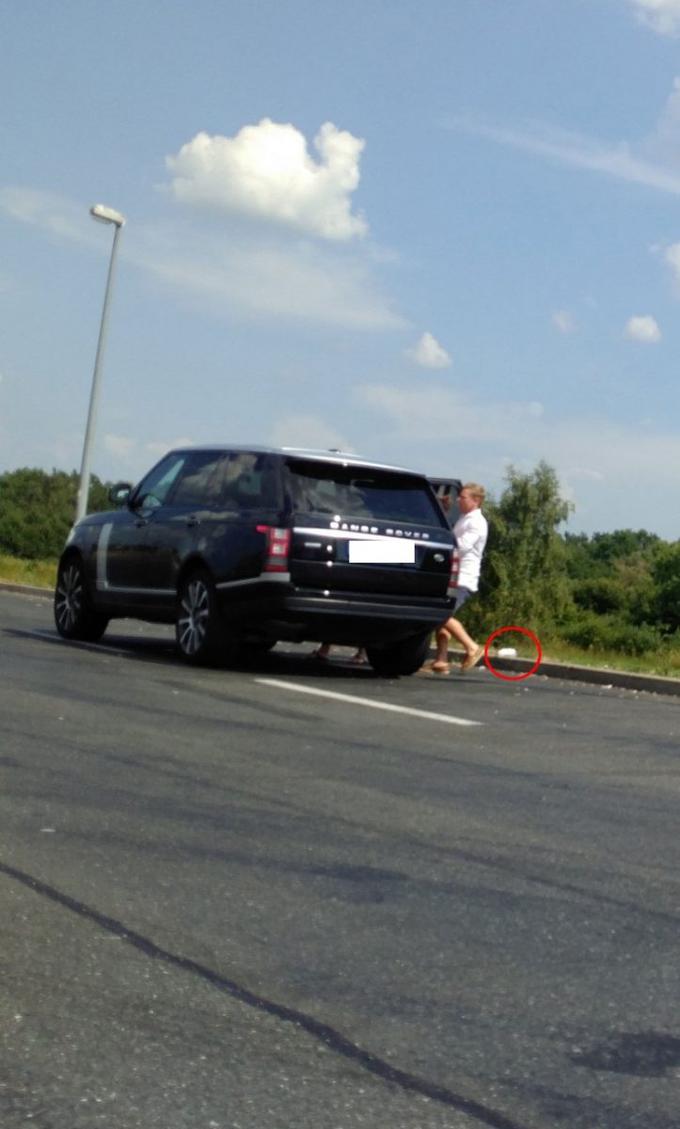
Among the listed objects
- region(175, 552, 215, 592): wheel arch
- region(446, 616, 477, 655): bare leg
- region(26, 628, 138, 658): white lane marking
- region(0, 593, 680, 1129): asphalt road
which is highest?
region(175, 552, 215, 592): wheel arch

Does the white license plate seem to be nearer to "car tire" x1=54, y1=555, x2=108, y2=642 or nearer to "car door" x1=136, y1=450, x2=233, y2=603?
"car door" x1=136, y1=450, x2=233, y2=603

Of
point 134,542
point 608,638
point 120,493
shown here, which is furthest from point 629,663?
point 608,638

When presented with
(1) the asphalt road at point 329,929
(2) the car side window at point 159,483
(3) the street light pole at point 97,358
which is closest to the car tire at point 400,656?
(2) the car side window at point 159,483

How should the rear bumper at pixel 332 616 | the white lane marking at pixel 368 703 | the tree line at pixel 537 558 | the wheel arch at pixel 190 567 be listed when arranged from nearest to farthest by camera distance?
the white lane marking at pixel 368 703
the rear bumper at pixel 332 616
the wheel arch at pixel 190 567
the tree line at pixel 537 558

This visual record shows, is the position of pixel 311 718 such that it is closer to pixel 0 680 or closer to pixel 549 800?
pixel 0 680

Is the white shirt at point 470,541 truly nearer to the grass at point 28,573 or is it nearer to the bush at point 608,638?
the bush at point 608,638

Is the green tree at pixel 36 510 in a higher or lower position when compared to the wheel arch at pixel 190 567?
higher

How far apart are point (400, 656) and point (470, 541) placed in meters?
1.47

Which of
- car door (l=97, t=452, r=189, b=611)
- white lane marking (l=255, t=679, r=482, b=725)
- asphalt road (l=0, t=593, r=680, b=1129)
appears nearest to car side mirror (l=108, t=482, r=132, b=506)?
car door (l=97, t=452, r=189, b=611)

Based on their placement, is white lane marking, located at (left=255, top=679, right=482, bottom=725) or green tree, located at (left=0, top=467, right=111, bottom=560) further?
green tree, located at (left=0, top=467, right=111, bottom=560)

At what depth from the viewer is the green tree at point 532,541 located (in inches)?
4094

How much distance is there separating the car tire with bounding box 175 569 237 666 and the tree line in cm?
5557

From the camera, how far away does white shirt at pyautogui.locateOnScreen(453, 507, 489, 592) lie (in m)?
15.8

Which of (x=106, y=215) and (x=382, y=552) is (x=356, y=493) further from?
(x=106, y=215)
